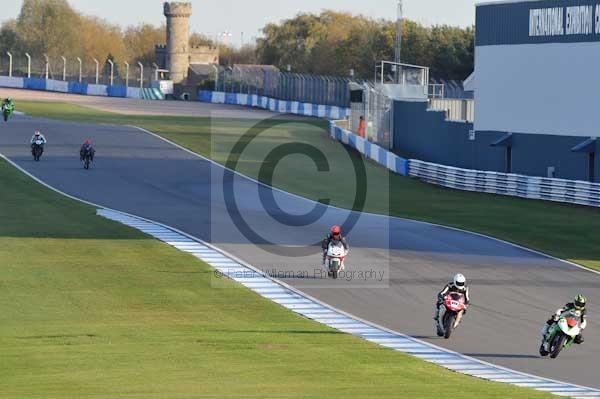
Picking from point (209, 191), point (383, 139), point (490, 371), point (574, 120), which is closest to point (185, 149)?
point (383, 139)

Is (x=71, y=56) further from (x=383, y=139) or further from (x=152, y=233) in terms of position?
(x=152, y=233)

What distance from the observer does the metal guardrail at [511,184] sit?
46.1 meters

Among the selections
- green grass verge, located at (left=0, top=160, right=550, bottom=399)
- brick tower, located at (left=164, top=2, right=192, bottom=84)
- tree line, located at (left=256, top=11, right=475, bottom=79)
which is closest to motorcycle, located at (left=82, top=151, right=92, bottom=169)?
green grass verge, located at (left=0, top=160, right=550, bottom=399)

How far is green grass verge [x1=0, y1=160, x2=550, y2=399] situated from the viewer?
709 inches

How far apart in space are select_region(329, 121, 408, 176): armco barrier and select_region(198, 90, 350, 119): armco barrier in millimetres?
13970

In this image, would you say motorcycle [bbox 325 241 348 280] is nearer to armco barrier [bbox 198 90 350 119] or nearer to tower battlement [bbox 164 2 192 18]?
armco barrier [bbox 198 90 350 119]

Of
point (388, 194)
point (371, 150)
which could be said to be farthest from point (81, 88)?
point (388, 194)

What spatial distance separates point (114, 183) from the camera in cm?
5156

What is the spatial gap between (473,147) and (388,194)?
9.91 meters

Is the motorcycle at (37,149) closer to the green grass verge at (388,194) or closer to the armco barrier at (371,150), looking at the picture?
the green grass verge at (388,194)

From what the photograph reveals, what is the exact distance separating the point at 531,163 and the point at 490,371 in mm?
34590

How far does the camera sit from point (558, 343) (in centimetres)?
2195

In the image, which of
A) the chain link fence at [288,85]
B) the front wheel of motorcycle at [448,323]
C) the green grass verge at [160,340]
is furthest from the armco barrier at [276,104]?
the front wheel of motorcycle at [448,323]

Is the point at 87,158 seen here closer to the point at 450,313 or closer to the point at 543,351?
the point at 450,313
